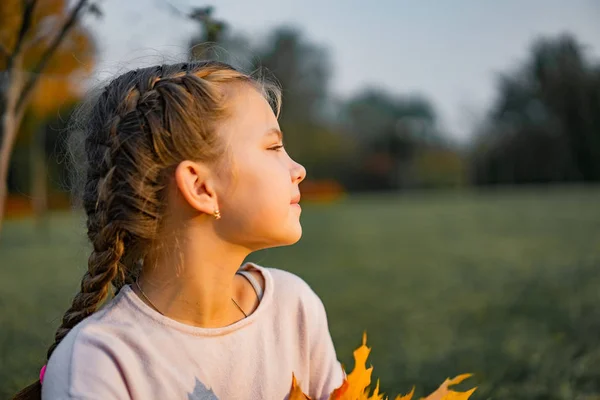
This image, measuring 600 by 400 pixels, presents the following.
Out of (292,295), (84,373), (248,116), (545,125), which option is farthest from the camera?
(545,125)

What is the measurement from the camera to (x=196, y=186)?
5.16ft

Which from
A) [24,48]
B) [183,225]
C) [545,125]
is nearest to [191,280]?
[183,225]

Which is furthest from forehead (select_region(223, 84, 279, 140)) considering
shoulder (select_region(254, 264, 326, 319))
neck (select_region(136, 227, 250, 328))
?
shoulder (select_region(254, 264, 326, 319))

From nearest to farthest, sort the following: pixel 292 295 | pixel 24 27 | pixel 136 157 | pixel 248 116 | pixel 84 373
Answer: pixel 84 373 → pixel 136 157 → pixel 248 116 → pixel 292 295 → pixel 24 27

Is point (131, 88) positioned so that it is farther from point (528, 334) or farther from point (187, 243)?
point (528, 334)

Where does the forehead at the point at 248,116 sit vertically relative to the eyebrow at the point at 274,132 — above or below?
above

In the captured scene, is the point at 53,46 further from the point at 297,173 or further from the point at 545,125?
the point at 545,125

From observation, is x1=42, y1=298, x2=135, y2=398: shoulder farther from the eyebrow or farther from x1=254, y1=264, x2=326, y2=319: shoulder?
the eyebrow

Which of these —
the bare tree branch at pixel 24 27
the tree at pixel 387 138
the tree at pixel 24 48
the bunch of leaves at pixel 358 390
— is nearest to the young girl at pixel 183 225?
the bunch of leaves at pixel 358 390

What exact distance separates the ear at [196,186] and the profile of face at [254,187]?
2 cm

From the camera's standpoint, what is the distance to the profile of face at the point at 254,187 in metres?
1.58

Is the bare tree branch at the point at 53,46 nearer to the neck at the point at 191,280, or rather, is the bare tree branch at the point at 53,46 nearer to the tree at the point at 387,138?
the neck at the point at 191,280

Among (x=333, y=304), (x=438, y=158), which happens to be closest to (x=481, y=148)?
(x=438, y=158)

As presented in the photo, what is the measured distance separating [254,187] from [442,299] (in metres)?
4.73
